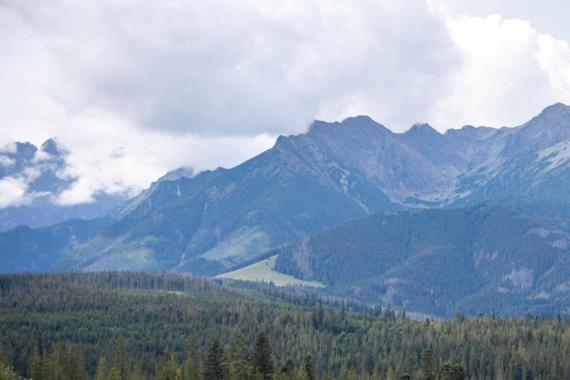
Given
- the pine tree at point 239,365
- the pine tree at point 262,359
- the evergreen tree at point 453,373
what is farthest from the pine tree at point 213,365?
the evergreen tree at point 453,373

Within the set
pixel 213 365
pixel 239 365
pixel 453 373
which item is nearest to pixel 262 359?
pixel 239 365

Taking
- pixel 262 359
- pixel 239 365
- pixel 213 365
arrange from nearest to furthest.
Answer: pixel 213 365 → pixel 239 365 → pixel 262 359

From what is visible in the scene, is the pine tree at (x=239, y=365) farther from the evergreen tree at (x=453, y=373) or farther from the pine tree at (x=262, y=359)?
the evergreen tree at (x=453, y=373)

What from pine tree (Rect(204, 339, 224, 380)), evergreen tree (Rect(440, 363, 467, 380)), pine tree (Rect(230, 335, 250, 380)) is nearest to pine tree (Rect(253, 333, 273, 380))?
pine tree (Rect(230, 335, 250, 380))

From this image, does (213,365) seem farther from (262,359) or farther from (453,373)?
(453,373)

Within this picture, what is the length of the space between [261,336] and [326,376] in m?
21.6

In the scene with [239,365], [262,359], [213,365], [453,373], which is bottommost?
[213,365]

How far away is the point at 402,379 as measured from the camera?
A: 189 m

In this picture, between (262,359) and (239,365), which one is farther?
(262,359)

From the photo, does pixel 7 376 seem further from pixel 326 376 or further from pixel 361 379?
pixel 361 379

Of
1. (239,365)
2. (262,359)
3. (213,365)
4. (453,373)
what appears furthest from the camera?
(262,359)

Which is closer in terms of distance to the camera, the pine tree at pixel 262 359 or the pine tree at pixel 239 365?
the pine tree at pixel 239 365

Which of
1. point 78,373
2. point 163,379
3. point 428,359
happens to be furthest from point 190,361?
point 428,359

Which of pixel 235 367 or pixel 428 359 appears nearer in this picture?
pixel 235 367
